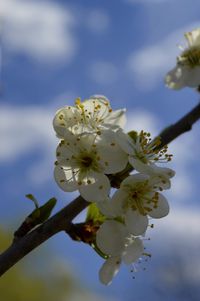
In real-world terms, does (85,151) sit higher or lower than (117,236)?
higher

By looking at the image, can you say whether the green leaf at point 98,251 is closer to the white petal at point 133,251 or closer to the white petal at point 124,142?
the white petal at point 133,251

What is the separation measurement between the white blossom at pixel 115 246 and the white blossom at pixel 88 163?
10cm

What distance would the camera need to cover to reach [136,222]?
1.30 m

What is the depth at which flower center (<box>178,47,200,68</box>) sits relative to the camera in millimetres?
2045

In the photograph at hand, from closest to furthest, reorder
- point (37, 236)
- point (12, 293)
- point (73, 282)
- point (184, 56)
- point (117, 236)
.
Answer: point (37, 236), point (117, 236), point (184, 56), point (12, 293), point (73, 282)

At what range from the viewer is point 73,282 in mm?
9188

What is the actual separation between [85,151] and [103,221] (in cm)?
17

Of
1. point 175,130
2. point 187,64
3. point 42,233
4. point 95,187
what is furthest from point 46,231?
point 187,64

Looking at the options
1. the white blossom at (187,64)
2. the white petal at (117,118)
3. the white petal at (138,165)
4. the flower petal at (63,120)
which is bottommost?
the white petal at (138,165)

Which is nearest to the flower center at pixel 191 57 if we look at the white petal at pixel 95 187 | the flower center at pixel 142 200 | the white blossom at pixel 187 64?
the white blossom at pixel 187 64

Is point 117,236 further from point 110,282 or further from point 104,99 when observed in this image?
point 104,99

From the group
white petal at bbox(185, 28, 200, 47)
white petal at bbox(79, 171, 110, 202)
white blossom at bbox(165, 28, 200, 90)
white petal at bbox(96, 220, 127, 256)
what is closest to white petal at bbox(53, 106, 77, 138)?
white petal at bbox(79, 171, 110, 202)

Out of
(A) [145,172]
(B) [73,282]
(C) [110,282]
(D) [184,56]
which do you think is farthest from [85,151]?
(B) [73,282]

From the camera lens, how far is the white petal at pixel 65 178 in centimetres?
131
